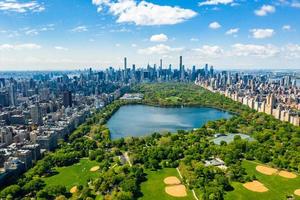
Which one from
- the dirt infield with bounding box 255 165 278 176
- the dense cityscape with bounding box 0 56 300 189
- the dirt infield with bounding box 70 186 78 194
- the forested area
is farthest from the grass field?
the dense cityscape with bounding box 0 56 300 189

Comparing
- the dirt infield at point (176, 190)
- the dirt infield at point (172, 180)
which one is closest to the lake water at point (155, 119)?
the dirt infield at point (172, 180)

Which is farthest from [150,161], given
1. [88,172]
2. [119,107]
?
[119,107]

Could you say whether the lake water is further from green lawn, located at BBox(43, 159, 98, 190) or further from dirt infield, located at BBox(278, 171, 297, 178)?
dirt infield, located at BBox(278, 171, 297, 178)

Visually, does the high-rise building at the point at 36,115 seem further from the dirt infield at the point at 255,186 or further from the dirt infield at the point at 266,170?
the dirt infield at the point at 255,186

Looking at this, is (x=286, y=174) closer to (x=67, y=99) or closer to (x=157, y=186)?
(x=157, y=186)

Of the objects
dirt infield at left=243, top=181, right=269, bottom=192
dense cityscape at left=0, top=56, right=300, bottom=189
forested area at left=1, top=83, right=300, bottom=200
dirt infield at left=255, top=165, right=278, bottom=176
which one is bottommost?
dirt infield at left=243, top=181, right=269, bottom=192

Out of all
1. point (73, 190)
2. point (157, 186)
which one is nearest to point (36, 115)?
point (73, 190)

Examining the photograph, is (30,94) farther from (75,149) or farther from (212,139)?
(212,139)
